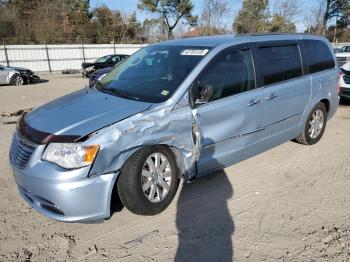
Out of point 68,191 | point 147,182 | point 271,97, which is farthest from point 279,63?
point 68,191

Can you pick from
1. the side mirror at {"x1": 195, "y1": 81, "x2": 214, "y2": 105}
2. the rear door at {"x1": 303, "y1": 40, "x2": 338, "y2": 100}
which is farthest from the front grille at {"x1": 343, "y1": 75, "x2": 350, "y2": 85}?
the side mirror at {"x1": 195, "y1": 81, "x2": 214, "y2": 105}

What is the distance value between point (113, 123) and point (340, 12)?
50.5m

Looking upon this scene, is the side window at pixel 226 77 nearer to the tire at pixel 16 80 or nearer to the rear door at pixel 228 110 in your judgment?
the rear door at pixel 228 110

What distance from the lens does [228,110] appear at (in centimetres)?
417

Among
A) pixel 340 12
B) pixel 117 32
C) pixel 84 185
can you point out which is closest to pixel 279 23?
pixel 340 12

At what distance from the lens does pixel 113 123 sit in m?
3.35

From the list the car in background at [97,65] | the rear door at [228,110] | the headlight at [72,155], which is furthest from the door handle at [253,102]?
the car in background at [97,65]

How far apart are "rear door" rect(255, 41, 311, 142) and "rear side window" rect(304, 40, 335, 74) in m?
0.28

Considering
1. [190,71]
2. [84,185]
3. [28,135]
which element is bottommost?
[84,185]

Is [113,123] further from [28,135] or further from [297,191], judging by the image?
[297,191]

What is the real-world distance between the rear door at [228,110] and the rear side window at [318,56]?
1505 millimetres

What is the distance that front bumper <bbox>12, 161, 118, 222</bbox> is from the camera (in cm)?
312

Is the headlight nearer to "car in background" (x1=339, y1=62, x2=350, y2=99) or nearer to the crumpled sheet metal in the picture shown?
the crumpled sheet metal

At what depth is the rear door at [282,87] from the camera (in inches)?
185
